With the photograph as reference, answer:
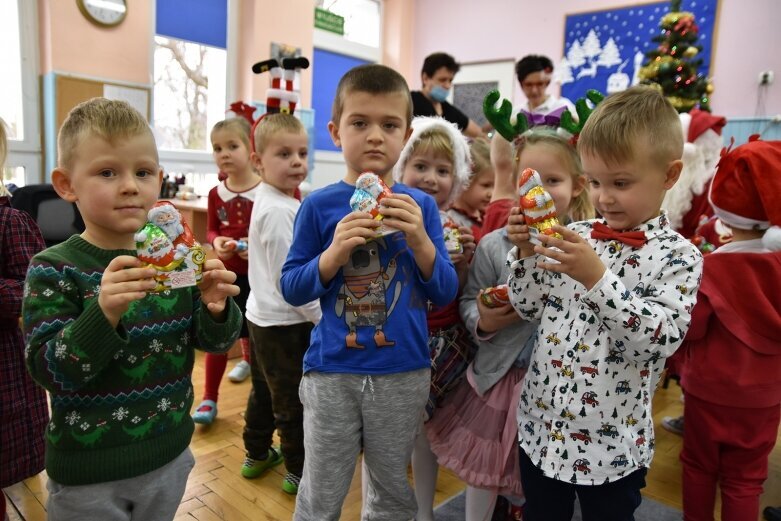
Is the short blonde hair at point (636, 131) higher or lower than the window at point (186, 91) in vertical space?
lower

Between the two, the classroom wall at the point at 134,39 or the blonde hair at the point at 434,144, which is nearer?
the blonde hair at the point at 434,144

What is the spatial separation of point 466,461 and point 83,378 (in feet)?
3.50

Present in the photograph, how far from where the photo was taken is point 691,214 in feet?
12.1

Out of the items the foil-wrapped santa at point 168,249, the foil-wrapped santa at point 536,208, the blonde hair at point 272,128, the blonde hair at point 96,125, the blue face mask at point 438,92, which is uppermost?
the blue face mask at point 438,92

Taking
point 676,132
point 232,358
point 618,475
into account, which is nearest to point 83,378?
point 618,475

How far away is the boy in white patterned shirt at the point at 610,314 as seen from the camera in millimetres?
1119

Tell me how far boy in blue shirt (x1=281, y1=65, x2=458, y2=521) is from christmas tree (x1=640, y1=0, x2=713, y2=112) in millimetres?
4306

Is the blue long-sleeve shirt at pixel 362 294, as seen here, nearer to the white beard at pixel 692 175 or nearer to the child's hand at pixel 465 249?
the child's hand at pixel 465 249

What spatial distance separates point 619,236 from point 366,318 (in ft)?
2.02

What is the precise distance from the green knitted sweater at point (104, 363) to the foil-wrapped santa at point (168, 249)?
0.42ft

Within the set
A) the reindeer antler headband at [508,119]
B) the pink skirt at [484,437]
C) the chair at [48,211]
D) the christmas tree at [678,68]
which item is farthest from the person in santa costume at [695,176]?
the chair at [48,211]

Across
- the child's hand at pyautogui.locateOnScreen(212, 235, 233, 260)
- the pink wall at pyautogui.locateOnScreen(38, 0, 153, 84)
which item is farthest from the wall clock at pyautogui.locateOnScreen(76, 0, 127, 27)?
the child's hand at pyautogui.locateOnScreen(212, 235, 233, 260)

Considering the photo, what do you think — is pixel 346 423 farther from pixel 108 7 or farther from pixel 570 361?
pixel 108 7

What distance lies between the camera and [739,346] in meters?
1.75
